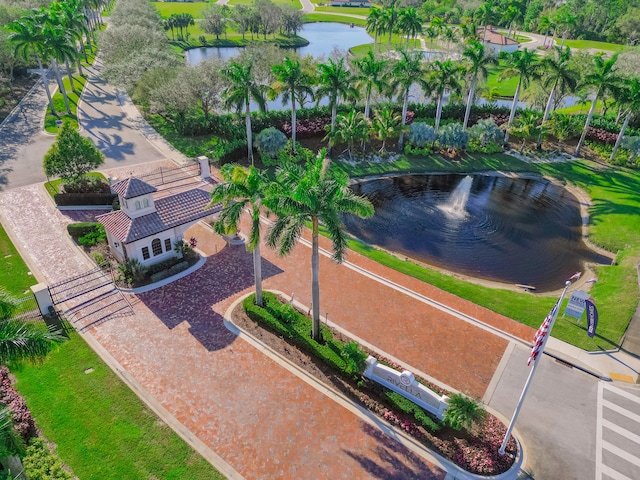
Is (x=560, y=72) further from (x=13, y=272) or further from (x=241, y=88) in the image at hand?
(x=13, y=272)

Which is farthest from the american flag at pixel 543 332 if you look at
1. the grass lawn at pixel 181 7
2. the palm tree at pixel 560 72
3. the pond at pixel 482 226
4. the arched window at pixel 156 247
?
the grass lawn at pixel 181 7

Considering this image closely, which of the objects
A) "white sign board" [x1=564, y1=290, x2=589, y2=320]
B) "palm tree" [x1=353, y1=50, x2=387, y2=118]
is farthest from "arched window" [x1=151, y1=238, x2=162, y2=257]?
"palm tree" [x1=353, y1=50, x2=387, y2=118]

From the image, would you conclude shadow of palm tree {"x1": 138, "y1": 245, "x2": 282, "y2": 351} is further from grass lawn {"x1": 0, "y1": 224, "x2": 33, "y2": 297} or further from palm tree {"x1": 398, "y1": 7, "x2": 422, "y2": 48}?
palm tree {"x1": 398, "y1": 7, "x2": 422, "y2": 48}

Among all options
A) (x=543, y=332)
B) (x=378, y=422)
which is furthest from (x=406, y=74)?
(x=378, y=422)

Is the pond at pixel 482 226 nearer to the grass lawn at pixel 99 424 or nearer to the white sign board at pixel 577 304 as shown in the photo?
the white sign board at pixel 577 304

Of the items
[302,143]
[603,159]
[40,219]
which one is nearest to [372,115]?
[302,143]

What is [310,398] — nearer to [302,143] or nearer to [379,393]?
[379,393]
